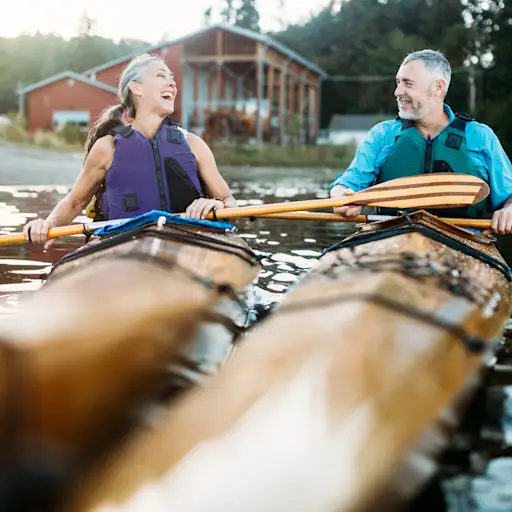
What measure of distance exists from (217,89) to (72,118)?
571cm

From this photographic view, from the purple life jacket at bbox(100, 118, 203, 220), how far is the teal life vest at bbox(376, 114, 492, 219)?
3.20ft

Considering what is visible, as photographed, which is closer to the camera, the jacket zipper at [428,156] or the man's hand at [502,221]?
the man's hand at [502,221]

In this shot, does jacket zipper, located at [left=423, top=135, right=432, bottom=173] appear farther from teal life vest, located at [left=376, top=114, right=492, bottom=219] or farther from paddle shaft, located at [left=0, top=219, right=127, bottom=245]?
paddle shaft, located at [left=0, top=219, right=127, bottom=245]

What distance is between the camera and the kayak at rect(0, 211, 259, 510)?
57.7 inches

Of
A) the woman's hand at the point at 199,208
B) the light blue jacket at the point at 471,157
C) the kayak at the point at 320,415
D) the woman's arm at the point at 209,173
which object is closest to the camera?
the kayak at the point at 320,415

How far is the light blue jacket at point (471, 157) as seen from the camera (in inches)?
140

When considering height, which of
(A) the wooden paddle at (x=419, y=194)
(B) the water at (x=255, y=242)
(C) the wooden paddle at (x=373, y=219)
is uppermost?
(A) the wooden paddle at (x=419, y=194)

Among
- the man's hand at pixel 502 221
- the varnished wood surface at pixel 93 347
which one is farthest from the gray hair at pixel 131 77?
the man's hand at pixel 502 221

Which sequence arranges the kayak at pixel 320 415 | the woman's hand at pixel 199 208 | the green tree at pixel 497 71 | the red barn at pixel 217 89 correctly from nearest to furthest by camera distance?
the kayak at pixel 320 415 < the woman's hand at pixel 199 208 < the green tree at pixel 497 71 < the red barn at pixel 217 89

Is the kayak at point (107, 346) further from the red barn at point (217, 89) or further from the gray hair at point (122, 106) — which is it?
the red barn at point (217, 89)

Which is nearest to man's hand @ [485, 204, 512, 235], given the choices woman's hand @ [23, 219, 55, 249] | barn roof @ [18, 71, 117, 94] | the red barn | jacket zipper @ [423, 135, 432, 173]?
jacket zipper @ [423, 135, 432, 173]

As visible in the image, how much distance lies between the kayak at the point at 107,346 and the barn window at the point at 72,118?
2384 cm

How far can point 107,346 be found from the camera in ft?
5.43

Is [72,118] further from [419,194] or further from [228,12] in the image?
[228,12]
